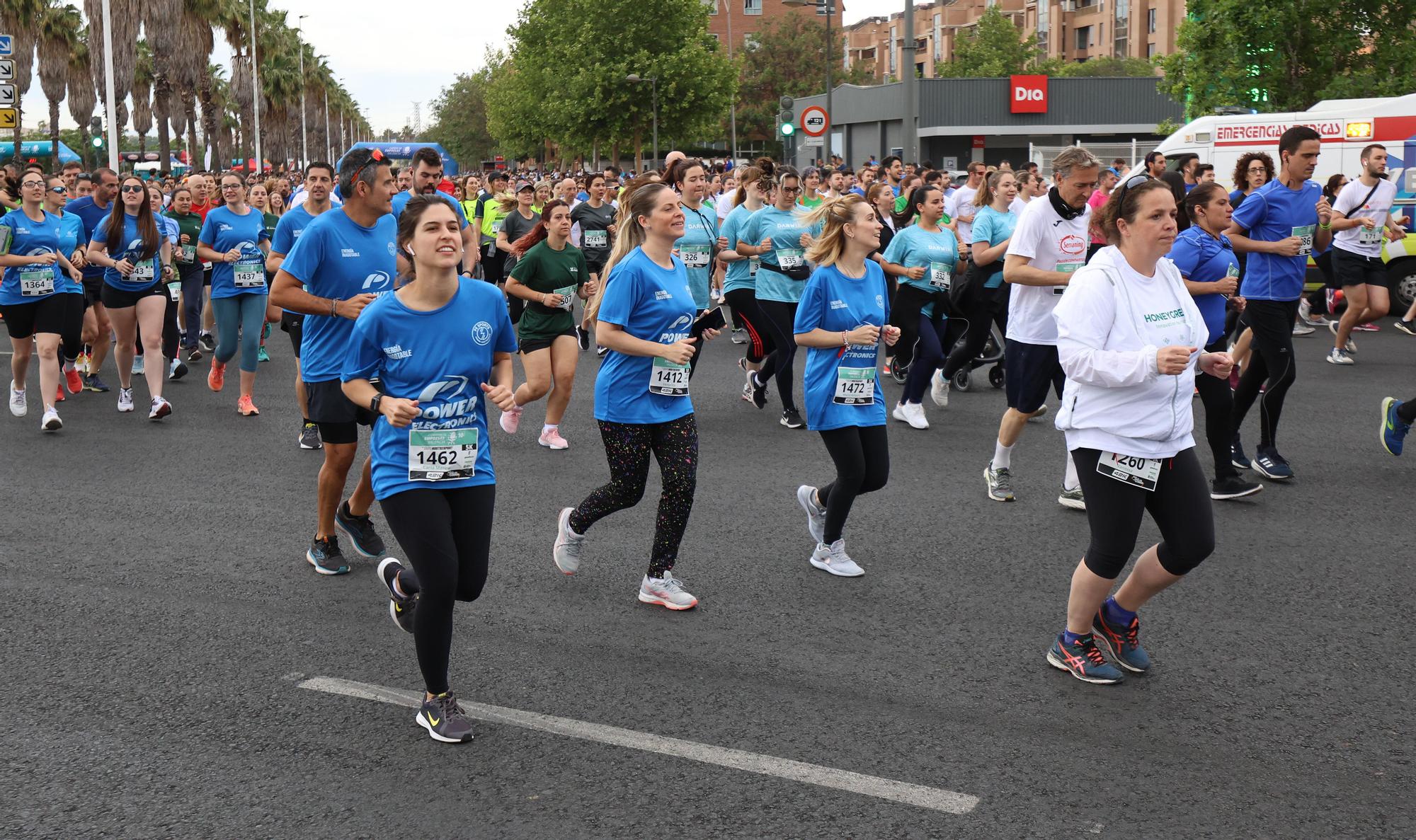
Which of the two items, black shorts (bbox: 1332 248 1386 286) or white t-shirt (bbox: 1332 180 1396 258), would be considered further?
black shorts (bbox: 1332 248 1386 286)

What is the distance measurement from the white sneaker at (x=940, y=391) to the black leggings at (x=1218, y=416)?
10.6 feet

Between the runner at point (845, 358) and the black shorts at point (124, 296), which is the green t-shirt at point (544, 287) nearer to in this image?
the runner at point (845, 358)

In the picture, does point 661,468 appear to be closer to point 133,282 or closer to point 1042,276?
point 1042,276

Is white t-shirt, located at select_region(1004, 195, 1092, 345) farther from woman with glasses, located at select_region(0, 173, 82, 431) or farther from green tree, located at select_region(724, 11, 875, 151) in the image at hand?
green tree, located at select_region(724, 11, 875, 151)

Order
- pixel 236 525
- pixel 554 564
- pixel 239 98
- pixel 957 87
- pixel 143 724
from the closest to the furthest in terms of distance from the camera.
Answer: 1. pixel 143 724
2. pixel 554 564
3. pixel 236 525
4. pixel 957 87
5. pixel 239 98

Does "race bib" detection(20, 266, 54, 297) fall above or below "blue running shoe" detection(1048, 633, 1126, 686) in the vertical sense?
above

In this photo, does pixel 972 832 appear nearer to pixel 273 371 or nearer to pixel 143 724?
pixel 143 724

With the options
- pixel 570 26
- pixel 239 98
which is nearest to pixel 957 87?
pixel 570 26

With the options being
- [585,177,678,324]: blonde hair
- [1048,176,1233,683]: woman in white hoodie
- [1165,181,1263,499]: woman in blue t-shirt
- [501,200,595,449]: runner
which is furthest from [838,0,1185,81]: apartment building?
[1048,176,1233,683]: woman in white hoodie

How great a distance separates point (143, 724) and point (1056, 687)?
3128mm

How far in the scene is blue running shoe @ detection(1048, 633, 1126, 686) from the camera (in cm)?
483

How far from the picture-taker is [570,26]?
56.9m

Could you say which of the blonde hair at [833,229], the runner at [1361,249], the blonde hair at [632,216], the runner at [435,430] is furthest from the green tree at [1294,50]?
the runner at [435,430]

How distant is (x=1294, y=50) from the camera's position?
78.8 ft
